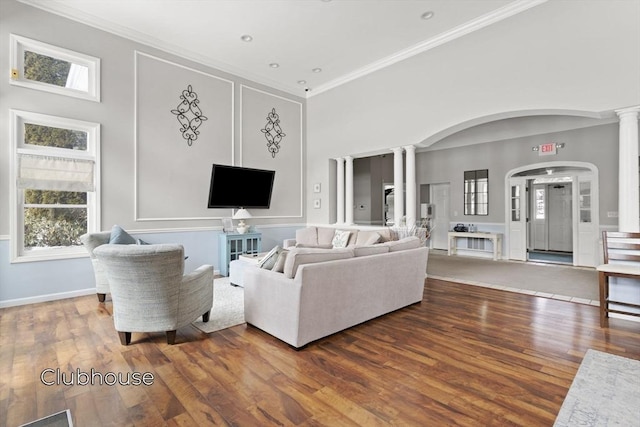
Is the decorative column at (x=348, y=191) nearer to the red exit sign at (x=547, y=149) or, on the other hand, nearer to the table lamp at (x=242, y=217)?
the table lamp at (x=242, y=217)

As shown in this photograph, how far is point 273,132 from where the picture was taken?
688cm

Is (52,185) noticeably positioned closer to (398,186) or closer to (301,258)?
(301,258)

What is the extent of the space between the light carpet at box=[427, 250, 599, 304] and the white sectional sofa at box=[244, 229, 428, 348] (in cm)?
249

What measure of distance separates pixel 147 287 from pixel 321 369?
1627 millimetres

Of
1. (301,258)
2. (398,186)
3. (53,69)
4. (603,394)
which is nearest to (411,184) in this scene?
(398,186)

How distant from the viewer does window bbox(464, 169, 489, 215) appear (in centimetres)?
793

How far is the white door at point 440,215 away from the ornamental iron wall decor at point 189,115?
6790 mm

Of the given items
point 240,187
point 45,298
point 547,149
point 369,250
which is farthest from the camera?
point 547,149

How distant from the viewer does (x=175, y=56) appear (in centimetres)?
537

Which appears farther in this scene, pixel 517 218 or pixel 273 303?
pixel 517 218

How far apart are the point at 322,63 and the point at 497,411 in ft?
19.7

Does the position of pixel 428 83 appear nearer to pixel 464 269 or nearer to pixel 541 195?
pixel 464 269

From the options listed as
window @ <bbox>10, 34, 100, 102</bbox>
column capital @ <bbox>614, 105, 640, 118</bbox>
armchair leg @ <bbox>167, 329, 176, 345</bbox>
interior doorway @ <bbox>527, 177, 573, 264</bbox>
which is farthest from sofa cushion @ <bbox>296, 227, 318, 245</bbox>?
interior doorway @ <bbox>527, 177, 573, 264</bbox>

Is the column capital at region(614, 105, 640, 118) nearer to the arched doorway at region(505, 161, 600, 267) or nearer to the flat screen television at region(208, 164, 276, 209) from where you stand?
the arched doorway at region(505, 161, 600, 267)
